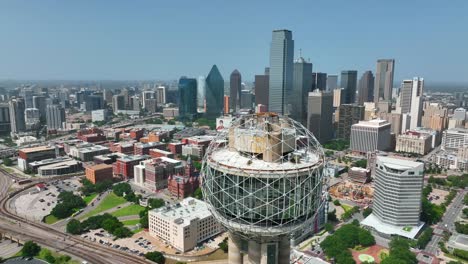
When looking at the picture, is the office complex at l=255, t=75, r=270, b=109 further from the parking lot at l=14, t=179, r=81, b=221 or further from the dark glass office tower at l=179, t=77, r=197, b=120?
the parking lot at l=14, t=179, r=81, b=221

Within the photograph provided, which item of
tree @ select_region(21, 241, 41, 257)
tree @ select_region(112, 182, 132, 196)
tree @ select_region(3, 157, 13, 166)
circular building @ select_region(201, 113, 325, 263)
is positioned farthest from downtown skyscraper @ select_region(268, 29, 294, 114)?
circular building @ select_region(201, 113, 325, 263)

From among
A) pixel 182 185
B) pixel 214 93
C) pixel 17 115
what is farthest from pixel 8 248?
pixel 214 93

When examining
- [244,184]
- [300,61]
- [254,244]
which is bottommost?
[254,244]

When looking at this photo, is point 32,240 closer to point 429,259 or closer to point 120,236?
point 120,236

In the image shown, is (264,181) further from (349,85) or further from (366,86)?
(366,86)

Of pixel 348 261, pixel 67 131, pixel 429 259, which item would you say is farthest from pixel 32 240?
pixel 67 131

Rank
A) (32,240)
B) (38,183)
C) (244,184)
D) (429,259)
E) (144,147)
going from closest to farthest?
(244,184) < (429,259) < (32,240) < (38,183) < (144,147)
